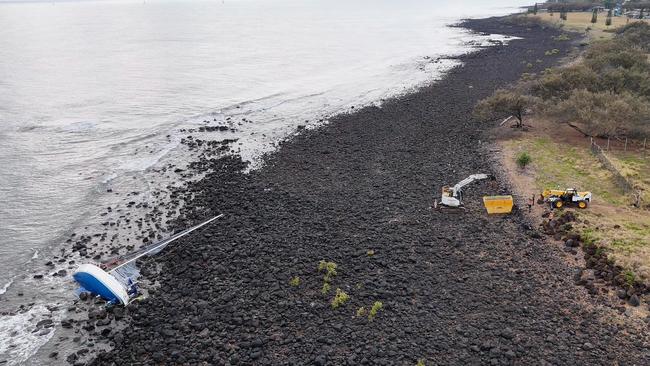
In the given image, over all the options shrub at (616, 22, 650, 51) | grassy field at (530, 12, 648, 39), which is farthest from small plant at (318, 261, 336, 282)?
grassy field at (530, 12, 648, 39)

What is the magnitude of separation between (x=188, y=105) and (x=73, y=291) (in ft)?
158

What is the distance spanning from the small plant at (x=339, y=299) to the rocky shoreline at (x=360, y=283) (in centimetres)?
27

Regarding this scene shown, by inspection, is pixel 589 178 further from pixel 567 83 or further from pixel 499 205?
pixel 567 83

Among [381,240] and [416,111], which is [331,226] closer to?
[381,240]

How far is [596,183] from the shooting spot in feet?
119

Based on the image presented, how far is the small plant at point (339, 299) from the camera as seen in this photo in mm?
24109

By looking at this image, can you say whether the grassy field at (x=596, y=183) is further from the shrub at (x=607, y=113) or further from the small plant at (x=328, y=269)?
the small plant at (x=328, y=269)

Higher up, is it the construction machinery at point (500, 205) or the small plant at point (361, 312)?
the construction machinery at point (500, 205)

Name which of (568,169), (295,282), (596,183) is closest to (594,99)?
(568,169)

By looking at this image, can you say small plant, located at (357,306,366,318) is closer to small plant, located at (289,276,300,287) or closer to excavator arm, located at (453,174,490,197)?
small plant, located at (289,276,300,287)

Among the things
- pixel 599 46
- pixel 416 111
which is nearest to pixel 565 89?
pixel 416 111

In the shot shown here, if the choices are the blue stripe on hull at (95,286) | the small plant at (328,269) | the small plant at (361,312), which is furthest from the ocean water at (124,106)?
the small plant at (361,312)

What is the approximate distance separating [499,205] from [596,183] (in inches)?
377

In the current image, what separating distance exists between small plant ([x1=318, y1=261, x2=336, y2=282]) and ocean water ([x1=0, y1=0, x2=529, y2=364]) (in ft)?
47.5
